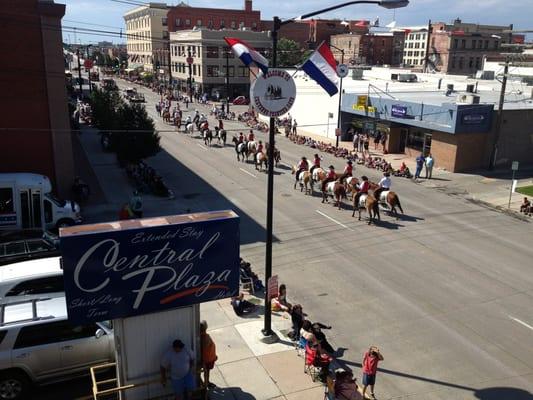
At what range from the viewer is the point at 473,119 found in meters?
32.1

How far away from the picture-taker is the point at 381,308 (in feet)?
47.8

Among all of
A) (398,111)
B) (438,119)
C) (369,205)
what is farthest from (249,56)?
(398,111)

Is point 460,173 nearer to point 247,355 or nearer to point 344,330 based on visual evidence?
point 344,330

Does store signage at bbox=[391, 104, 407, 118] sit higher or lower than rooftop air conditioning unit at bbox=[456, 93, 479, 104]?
lower

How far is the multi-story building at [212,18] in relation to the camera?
369 ft

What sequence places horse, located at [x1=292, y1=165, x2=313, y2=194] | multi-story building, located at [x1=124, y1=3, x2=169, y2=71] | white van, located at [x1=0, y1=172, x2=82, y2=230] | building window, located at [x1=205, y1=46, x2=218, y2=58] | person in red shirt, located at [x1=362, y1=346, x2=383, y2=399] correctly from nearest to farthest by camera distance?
person in red shirt, located at [x1=362, y1=346, x2=383, y2=399], white van, located at [x1=0, y1=172, x2=82, y2=230], horse, located at [x1=292, y1=165, x2=313, y2=194], building window, located at [x1=205, y1=46, x2=218, y2=58], multi-story building, located at [x1=124, y1=3, x2=169, y2=71]

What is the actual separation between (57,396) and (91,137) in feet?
118

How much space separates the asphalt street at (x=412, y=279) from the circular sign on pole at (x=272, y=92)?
19.4ft

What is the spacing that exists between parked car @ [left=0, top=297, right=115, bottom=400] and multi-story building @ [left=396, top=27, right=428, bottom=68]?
124 m

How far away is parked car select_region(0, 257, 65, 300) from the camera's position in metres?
11.8

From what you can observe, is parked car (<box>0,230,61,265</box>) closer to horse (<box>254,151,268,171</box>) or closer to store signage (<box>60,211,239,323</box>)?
store signage (<box>60,211,239,323</box>)

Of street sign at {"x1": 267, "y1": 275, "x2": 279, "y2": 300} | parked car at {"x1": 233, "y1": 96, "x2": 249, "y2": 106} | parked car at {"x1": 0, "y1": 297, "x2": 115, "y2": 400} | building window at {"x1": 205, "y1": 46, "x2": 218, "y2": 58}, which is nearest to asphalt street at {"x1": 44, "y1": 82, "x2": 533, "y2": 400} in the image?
street sign at {"x1": 267, "y1": 275, "x2": 279, "y2": 300}

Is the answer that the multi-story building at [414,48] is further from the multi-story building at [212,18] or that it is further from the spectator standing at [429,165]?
the spectator standing at [429,165]

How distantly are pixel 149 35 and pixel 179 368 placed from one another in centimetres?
11994
